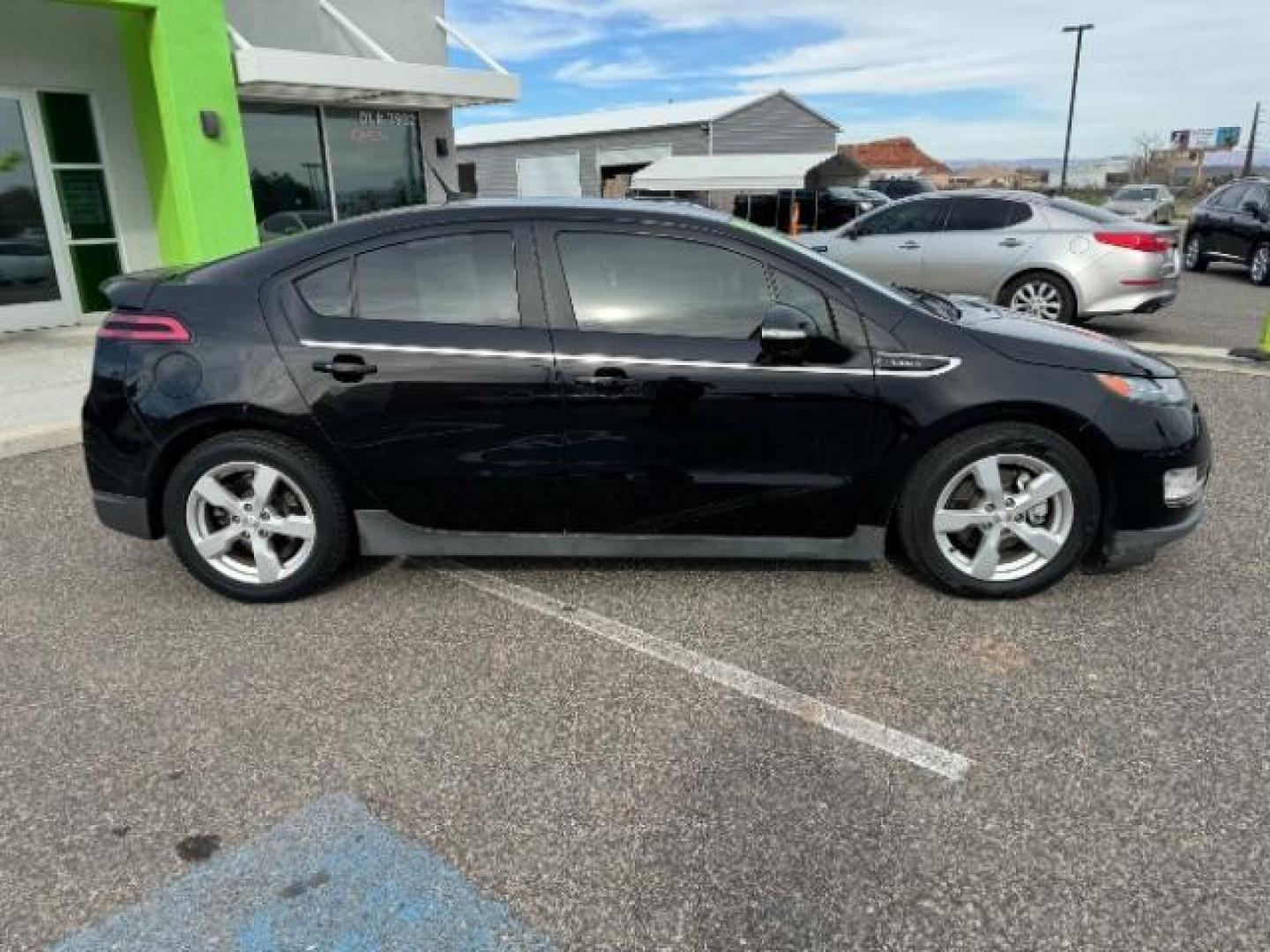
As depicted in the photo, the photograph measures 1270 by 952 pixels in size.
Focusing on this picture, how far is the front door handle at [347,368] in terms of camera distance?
11.3 ft

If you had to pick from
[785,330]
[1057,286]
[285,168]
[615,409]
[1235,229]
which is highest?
[285,168]

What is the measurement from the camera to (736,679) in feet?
10.2

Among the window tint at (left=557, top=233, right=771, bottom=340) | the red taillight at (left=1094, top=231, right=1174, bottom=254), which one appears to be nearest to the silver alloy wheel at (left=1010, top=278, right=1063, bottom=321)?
the red taillight at (left=1094, top=231, right=1174, bottom=254)

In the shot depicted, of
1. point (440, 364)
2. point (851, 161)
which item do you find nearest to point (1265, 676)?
point (440, 364)

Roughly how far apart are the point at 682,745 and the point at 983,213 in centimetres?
830

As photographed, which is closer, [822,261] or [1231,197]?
[822,261]

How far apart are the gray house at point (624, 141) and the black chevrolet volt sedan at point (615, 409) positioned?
31793 millimetres

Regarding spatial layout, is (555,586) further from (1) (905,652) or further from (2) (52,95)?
(2) (52,95)

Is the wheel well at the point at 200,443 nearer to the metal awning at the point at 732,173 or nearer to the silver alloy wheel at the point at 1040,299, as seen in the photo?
the silver alloy wheel at the point at 1040,299

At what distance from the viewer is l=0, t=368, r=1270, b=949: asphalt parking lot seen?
7.11ft

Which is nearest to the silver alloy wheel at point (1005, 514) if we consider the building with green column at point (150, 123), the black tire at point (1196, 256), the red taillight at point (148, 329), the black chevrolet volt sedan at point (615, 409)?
the black chevrolet volt sedan at point (615, 409)

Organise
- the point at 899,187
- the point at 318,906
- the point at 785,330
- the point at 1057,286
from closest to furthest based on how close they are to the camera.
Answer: the point at 318,906, the point at 785,330, the point at 1057,286, the point at 899,187

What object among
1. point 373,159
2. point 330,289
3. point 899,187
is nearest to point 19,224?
point 373,159

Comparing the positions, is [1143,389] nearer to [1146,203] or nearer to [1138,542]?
[1138,542]
